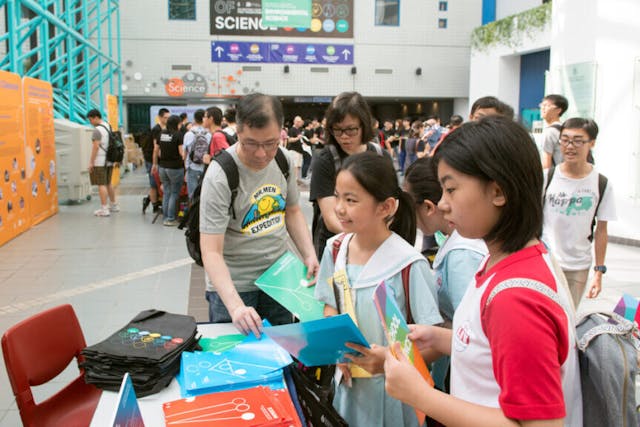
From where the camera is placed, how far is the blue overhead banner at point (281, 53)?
1881cm

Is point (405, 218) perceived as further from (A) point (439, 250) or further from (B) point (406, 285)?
(B) point (406, 285)

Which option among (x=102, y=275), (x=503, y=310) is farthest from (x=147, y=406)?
(x=102, y=275)

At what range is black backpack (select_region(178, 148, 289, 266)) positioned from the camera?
2.05 meters

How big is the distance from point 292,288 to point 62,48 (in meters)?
16.6

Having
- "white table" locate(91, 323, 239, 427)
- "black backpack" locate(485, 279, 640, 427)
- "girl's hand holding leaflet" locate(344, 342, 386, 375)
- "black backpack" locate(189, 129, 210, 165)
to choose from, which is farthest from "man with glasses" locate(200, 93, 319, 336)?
"black backpack" locate(189, 129, 210, 165)

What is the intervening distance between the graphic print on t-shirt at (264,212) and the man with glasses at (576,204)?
146 cm

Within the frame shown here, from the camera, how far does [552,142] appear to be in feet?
14.7

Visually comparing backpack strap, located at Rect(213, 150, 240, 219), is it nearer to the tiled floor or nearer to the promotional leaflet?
the promotional leaflet

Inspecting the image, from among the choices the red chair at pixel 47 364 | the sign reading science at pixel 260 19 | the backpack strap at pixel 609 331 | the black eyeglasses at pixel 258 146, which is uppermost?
the sign reading science at pixel 260 19

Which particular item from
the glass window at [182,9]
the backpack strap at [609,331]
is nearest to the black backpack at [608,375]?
the backpack strap at [609,331]

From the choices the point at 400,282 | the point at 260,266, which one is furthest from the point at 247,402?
the point at 260,266

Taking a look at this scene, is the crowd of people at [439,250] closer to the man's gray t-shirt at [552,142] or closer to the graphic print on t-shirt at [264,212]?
the graphic print on t-shirt at [264,212]

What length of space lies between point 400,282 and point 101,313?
3.30 m

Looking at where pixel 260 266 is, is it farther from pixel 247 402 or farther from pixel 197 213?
pixel 247 402
